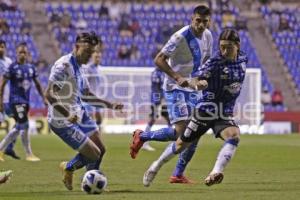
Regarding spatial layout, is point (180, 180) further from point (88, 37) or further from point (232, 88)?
point (88, 37)

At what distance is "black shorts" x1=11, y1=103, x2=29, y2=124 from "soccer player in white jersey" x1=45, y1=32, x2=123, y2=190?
637cm

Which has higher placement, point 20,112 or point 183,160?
point 183,160

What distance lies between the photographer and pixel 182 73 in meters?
12.4

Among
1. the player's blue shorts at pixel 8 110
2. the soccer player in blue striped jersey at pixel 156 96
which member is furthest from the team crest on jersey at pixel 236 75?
the soccer player in blue striped jersey at pixel 156 96

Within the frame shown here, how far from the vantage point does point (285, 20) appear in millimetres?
39438

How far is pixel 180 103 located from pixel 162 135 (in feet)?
1.73

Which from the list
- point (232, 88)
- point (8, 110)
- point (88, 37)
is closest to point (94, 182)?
point (88, 37)

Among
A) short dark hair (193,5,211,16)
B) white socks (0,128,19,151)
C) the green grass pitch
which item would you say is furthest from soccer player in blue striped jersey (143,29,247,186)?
white socks (0,128,19,151)

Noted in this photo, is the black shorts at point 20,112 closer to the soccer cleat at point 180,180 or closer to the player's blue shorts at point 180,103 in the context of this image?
the player's blue shorts at point 180,103

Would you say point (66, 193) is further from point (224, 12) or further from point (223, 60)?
point (224, 12)

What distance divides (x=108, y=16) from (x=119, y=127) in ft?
31.5

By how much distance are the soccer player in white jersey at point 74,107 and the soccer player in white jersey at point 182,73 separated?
1378 millimetres

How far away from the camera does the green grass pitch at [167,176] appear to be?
34.3 feet

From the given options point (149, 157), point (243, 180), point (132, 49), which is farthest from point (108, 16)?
point (243, 180)
